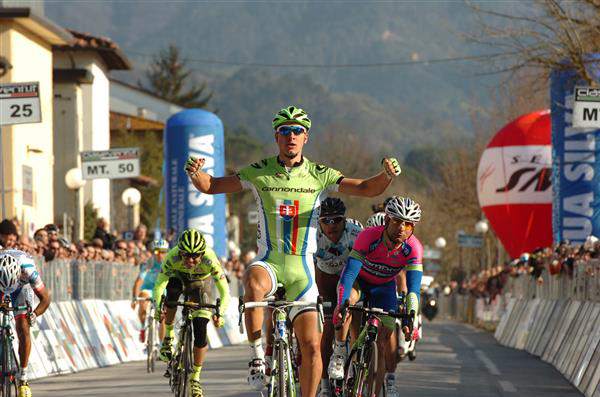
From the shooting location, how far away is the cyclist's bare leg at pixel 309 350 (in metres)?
11.0

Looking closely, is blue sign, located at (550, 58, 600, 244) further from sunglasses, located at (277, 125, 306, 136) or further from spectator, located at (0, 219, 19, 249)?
sunglasses, located at (277, 125, 306, 136)

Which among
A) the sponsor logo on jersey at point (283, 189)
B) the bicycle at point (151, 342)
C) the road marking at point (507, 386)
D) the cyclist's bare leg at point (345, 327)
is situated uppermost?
the sponsor logo on jersey at point (283, 189)

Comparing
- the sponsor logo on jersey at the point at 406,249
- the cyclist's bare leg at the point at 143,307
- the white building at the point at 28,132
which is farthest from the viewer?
the white building at the point at 28,132

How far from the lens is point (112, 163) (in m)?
28.4

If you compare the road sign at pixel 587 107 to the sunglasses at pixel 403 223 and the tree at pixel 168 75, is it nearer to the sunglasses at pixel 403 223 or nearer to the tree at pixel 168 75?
the sunglasses at pixel 403 223

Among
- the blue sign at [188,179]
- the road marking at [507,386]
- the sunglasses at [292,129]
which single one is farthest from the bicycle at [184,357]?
the blue sign at [188,179]

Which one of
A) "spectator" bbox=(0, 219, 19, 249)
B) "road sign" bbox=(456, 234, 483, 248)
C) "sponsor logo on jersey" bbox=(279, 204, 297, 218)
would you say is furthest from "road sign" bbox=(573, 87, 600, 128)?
"road sign" bbox=(456, 234, 483, 248)

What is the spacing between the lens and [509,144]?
41875 mm

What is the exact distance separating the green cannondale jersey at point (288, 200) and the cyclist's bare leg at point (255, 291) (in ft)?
0.68

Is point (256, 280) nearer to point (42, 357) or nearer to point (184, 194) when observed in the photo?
point (42, 357)

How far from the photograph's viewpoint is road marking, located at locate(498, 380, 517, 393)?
1677 cm

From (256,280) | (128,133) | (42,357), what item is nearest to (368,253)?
(256,280)

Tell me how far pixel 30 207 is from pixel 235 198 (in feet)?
196

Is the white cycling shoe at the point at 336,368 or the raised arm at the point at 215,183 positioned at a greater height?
the raised arm at the point at 215,183
